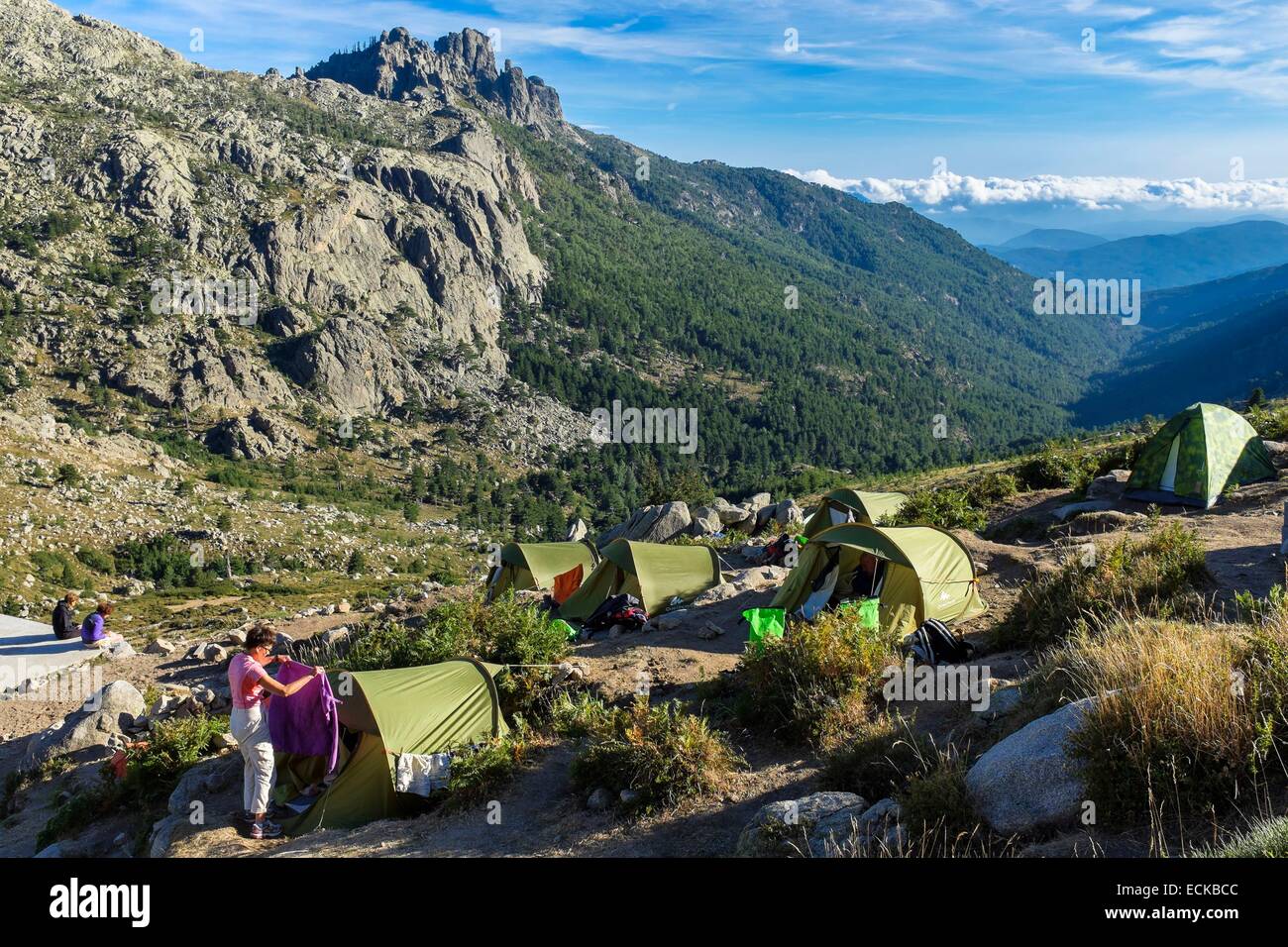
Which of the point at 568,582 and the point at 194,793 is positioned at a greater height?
the point at 568,582

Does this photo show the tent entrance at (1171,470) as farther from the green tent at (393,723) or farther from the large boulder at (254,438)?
the large boulder at (254,438)

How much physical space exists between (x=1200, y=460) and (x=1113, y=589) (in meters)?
11.6

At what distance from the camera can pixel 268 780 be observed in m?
9.41

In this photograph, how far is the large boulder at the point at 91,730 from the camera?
14391 millimetres

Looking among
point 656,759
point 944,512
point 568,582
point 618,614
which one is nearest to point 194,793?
point 656,759

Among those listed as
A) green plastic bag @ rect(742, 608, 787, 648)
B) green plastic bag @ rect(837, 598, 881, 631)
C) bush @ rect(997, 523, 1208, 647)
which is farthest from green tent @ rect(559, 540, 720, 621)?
bush @ rect(997, 523, 1208, 647)

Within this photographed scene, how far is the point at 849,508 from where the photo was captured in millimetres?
20422

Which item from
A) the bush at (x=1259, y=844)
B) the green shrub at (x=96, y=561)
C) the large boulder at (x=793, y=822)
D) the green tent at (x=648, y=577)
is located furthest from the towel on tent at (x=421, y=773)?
the green shrub at (x=96, y=561)

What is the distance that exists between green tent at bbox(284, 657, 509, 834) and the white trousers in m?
0.57

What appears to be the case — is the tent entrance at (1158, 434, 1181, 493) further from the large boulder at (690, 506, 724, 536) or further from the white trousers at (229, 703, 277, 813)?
the white trousers at (229, 703, 277, 813)

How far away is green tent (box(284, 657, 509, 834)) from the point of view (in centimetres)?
959

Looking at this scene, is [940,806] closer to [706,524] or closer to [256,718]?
[256,718]
